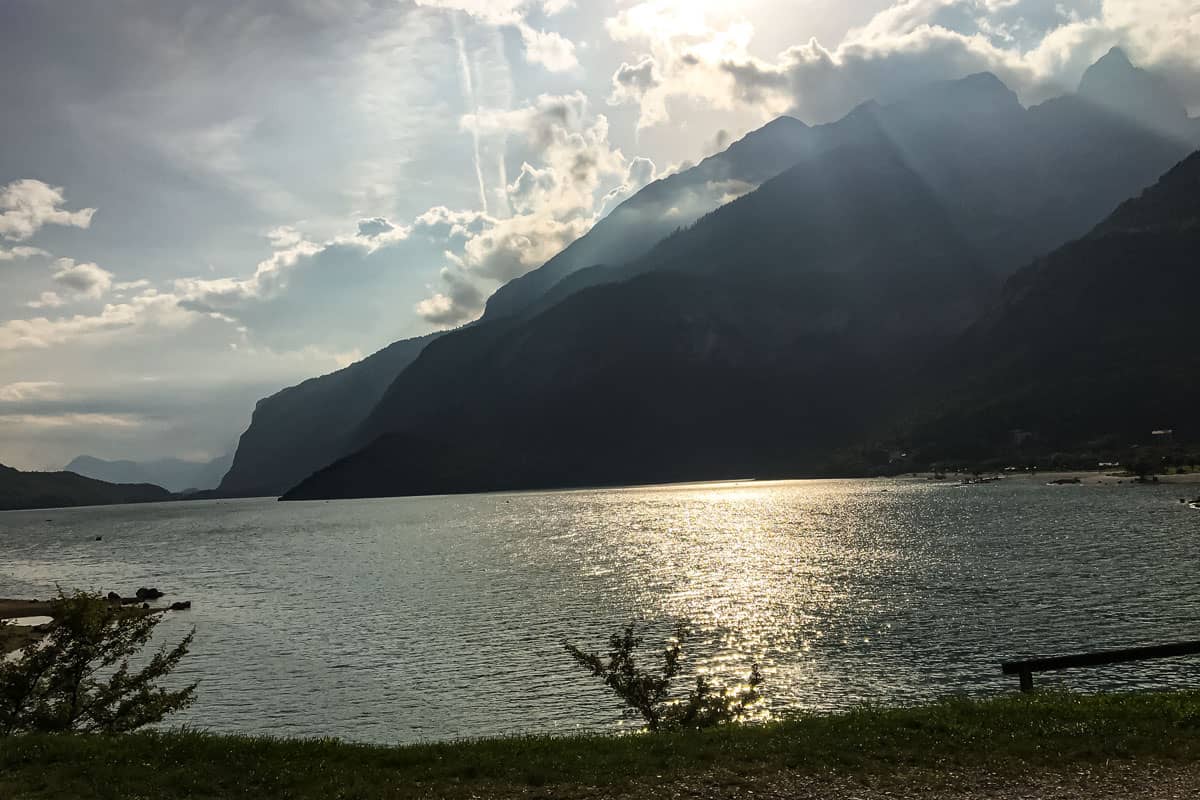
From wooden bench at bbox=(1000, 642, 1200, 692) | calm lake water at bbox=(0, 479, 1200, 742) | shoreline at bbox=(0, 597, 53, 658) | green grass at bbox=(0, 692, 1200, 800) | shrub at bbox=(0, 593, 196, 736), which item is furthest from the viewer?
shoreline at bbox=(0, 597, 53, 658)

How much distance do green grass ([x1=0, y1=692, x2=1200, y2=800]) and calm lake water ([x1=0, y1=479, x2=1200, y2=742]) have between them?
65.4 feet

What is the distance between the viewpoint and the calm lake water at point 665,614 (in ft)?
155

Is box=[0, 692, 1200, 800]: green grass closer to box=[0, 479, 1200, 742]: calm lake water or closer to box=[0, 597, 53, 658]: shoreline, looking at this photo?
box=[0, 479, 1200, 742]: calm lake water

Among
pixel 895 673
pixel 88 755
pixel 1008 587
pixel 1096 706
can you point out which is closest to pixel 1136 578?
pixel 1008 587

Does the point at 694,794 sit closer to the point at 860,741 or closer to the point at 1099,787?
the point at 860,741

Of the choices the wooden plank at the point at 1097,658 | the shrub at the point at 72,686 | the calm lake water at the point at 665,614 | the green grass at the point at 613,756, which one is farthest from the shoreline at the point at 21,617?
the wooden plank at the point at 1097,658

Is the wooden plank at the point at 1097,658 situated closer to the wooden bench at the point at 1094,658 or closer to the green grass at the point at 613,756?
the wooden bench at the point at 1094,658

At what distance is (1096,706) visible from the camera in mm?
23844

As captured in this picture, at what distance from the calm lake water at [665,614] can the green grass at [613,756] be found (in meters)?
19.9

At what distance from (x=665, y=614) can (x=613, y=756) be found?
54930 mm

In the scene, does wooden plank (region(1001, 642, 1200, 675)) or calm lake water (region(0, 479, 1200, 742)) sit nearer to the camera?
wooden plank (region(1001, 642, 1200, 675))

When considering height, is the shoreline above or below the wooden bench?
below

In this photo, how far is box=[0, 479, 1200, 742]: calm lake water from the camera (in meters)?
47.3

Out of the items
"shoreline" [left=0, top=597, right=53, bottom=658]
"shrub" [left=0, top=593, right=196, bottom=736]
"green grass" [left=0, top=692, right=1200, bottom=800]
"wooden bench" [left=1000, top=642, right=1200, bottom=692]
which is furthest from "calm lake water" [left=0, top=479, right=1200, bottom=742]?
"green grass" [left=0, top=692, right=1200, bottom=800]
